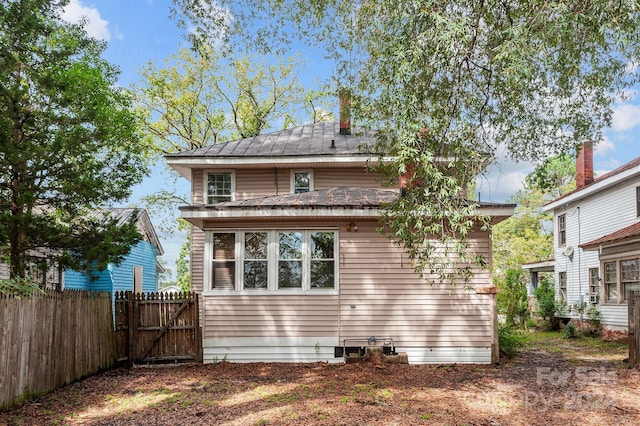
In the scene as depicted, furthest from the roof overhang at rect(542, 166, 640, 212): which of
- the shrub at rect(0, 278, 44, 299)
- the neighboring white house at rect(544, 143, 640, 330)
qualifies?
the shrub at rect(0, 278, 44, 299)

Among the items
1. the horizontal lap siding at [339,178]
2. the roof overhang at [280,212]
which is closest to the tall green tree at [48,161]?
the roof overhang at [280,212]

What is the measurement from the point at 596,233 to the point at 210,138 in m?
19.0

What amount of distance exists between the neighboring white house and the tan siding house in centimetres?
738

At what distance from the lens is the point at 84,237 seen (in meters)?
10.2

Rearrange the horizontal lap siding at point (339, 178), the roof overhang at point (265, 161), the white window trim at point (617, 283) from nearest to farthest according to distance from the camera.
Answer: the roof overhang at point (265, 161), the horizontal lap siding at point (339, 178), the white window trim at point (617, 283)

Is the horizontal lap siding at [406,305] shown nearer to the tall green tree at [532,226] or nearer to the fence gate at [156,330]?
the fence gate at [156,330]

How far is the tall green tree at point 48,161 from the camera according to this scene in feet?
30.6

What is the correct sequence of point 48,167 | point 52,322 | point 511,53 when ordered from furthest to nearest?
1. point 48,167
2. point 52,322
3. point 511,53

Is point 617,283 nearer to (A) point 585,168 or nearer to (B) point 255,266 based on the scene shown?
(A) point 585,168

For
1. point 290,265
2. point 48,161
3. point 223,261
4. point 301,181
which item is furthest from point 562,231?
point 48,161

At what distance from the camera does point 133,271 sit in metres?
21.1

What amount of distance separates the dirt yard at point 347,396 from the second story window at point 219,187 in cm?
544

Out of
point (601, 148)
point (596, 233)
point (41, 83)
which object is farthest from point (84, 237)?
point (596, 233)

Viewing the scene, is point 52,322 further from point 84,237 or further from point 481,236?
point 481,236
